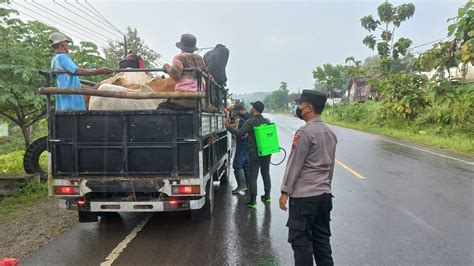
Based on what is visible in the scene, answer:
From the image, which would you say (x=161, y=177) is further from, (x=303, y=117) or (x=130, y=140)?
(x=303, y=117)

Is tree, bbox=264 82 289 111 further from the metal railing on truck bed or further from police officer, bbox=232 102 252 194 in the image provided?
the metal railing on truck bed

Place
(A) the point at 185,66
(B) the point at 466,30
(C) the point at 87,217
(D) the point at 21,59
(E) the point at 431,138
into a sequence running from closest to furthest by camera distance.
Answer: (C) the point at 87,217 → (A) the point at 185,66 → (D) the point at 21,59 → (B) the point at 466,30 → (E) the point at 431,138

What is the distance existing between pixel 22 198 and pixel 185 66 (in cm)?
418

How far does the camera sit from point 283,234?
5305 mm

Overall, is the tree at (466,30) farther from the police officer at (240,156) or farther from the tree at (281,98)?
the tree at (281,98)

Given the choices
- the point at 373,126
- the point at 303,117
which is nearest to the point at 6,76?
the point at 303,117

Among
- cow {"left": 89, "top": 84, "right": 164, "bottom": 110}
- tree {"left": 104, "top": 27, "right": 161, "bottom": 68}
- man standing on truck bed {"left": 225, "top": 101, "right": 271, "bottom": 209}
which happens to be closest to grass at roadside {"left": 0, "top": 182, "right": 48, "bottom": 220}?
cow {"left": 89, "top": 84, "right": 164, "bottom": 110}

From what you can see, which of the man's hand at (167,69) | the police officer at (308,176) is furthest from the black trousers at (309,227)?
the man's hand at (167,69)

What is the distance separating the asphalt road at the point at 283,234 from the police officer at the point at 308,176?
84cm

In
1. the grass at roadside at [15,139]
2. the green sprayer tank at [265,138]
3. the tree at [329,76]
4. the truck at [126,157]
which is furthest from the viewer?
the tree at [329,76]

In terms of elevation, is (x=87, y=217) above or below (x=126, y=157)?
below

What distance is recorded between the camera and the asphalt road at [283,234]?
175 inches

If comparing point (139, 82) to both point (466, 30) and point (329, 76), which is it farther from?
point (329, 76)

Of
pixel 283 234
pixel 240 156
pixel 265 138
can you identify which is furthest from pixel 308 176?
pixel 240 156
